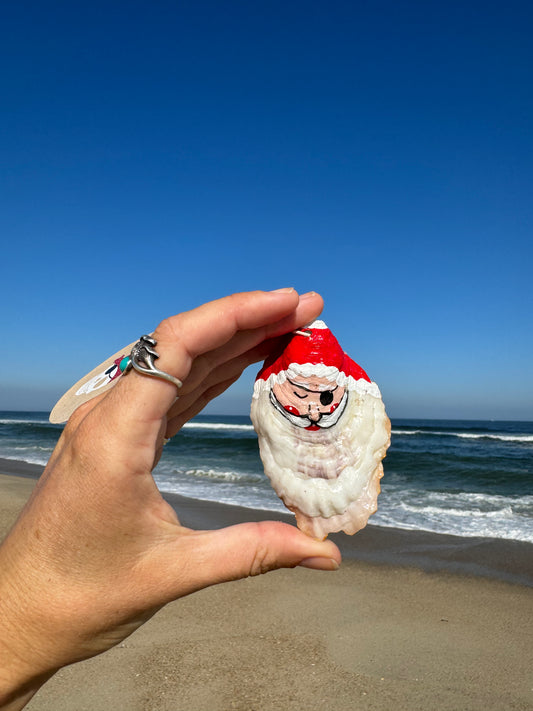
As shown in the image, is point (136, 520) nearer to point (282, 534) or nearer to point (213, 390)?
point (282, 534)

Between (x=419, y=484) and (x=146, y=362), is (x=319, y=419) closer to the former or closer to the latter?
(x=146, y=362)

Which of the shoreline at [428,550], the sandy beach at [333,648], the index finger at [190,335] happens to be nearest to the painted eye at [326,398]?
the index finger at [190,335]

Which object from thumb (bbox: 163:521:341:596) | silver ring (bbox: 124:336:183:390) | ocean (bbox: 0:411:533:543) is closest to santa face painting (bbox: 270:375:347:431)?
thumb (bbox: 163:521:341:596)

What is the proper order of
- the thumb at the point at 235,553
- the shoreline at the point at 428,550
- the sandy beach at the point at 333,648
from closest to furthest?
the thumb at the point at 235,553 < the sandy beach at the point at 333,648 < the shoreline at the point at 428,550

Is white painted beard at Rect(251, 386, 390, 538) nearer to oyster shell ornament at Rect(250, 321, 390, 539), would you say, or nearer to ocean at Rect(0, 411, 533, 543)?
oyster shell ornament at Rect(250, 321, 390, 539)

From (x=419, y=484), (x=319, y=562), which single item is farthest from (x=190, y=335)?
(x=419, y=484)

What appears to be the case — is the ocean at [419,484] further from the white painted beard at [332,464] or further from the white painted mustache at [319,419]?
the white painted mustache at [319,419]

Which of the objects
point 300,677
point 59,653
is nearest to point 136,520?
point 59,653
